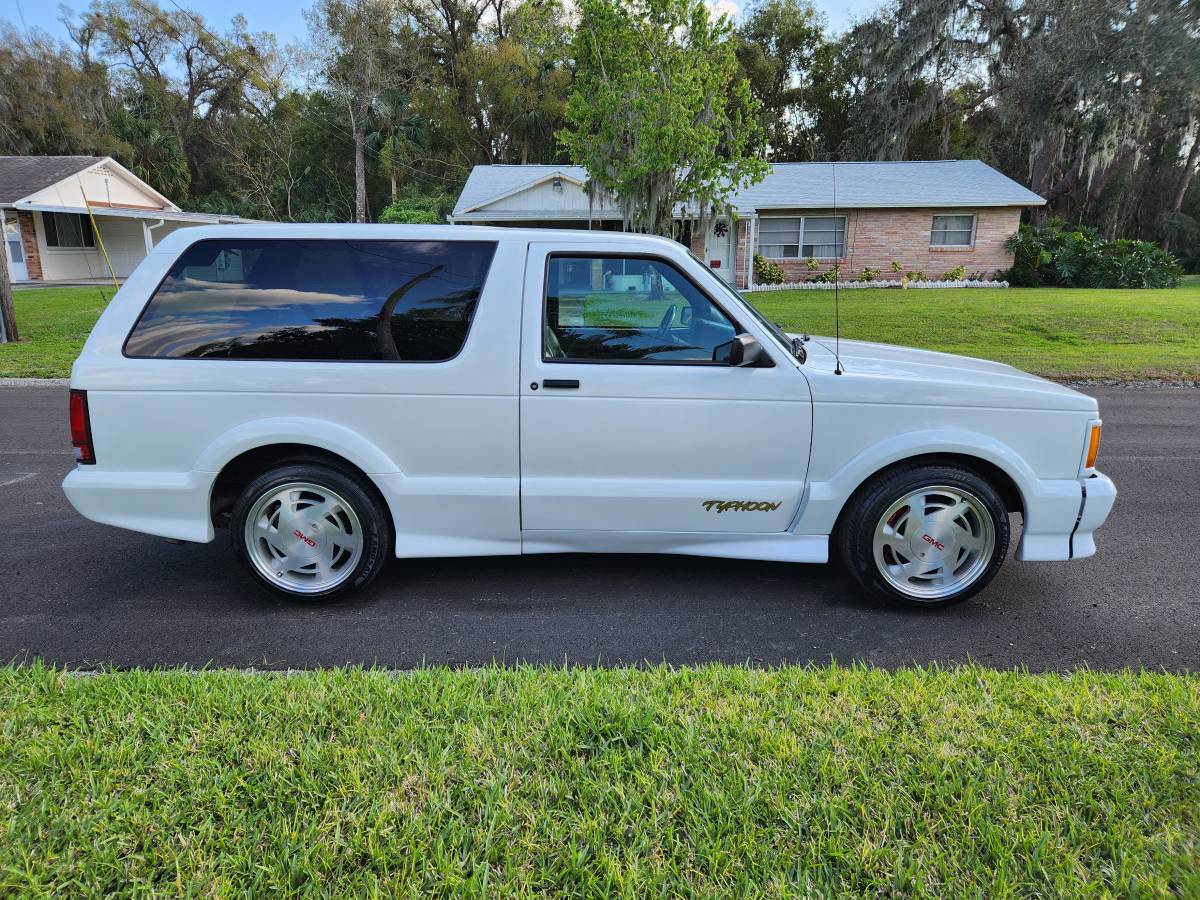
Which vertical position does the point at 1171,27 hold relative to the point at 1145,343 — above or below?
above

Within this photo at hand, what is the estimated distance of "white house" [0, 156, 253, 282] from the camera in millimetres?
29141

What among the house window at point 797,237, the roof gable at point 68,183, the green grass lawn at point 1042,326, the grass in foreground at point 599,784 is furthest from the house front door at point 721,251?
the grass in foreground at point 599,784

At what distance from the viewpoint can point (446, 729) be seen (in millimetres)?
2828

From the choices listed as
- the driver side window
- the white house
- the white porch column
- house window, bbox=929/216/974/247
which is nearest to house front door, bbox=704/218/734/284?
the white porch column

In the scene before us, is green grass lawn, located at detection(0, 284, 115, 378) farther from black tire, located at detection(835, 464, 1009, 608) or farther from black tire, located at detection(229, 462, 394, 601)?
black tire, located at detection(835, 464, 1009, 608)

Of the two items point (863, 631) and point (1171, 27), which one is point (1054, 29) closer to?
point (1171, 27)

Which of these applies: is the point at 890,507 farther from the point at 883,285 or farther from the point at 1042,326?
the point at 883,285

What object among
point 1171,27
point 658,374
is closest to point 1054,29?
point 1171,27

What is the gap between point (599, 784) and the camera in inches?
99.4

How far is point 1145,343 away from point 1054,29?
2179cm

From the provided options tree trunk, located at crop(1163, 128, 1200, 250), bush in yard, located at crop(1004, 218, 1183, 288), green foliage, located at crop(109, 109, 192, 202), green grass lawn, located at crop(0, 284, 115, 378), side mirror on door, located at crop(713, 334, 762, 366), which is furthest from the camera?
green foliage, located at crop(109, 109, 192, 202)

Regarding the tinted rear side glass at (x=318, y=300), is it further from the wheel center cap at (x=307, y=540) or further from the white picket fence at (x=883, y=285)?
the white picket fence at (x=883, y=285)

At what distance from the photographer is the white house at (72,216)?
1147 inches

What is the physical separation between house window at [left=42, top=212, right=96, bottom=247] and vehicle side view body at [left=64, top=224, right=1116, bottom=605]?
3392 centimetres
